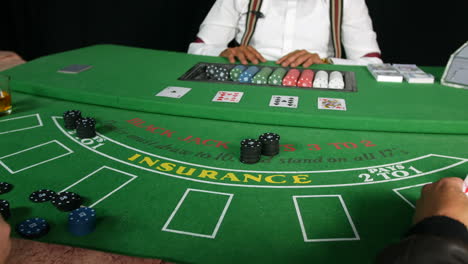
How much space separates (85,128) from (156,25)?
3.24 metres

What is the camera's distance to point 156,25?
4.48 m

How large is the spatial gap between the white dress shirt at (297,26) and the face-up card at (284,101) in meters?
1.32

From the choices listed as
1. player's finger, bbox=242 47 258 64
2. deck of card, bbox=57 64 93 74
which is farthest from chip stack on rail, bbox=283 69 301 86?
deck of card, bbox=57 64 93 74

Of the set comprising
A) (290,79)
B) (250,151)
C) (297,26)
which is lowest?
(250,151)

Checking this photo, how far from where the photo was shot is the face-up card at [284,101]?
5.67ft

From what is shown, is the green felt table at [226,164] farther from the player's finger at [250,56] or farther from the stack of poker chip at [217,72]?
the player's finger at [250,56]

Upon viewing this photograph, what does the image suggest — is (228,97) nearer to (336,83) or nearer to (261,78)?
(261,78)

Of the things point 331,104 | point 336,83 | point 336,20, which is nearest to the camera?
point 331,104

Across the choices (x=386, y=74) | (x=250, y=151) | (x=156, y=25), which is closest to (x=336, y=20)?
(x=386, y=74)

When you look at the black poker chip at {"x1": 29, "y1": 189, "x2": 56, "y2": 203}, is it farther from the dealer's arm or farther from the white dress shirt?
the white dress shirt

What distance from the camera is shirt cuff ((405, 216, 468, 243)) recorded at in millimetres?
814

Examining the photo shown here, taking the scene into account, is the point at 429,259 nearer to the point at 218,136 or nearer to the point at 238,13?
the point at 218,136

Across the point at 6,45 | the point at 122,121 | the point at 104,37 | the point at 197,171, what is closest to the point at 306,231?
the point at 197,171

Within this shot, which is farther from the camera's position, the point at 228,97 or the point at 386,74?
the point at 386,74
